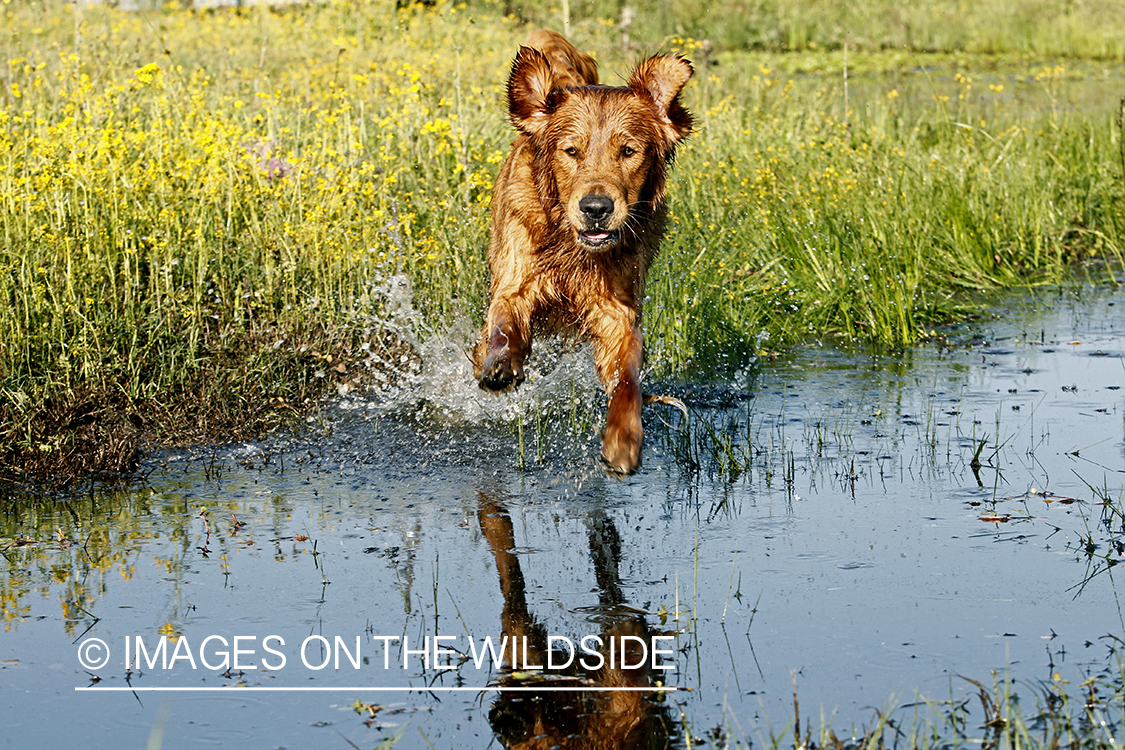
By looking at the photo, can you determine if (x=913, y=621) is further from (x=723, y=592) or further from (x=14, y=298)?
(x=14, y=298)

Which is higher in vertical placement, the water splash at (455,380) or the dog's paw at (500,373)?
the dog's paw at (500,373)

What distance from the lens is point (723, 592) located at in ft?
12.0

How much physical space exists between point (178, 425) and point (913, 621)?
10.8 ft

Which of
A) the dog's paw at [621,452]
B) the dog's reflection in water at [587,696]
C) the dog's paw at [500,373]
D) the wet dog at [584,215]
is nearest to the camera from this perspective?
the dog's reflection in water at [587,696]

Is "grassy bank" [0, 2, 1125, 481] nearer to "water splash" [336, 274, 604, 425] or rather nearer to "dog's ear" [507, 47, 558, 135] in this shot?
"water splash" [336, 274, 604, 425]

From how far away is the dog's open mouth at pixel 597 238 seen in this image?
4734 millimetres

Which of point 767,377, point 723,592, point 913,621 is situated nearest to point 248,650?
point 723,592

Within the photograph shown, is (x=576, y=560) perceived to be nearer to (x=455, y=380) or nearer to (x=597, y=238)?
(x=597, y=238)

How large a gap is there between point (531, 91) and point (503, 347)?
1.10m

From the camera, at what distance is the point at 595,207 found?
4652mm

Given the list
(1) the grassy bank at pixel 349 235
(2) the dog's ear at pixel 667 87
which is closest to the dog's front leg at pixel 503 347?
(1) the grassy bank at pixel 349 235

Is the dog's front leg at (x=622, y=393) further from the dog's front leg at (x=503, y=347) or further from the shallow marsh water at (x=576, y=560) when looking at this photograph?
the dog's front leg at (x=503, y=347)

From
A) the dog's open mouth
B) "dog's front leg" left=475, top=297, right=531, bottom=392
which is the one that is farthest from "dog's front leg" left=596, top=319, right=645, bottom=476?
the dog's open mouth

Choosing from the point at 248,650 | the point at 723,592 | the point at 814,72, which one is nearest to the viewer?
the point at 248,650
